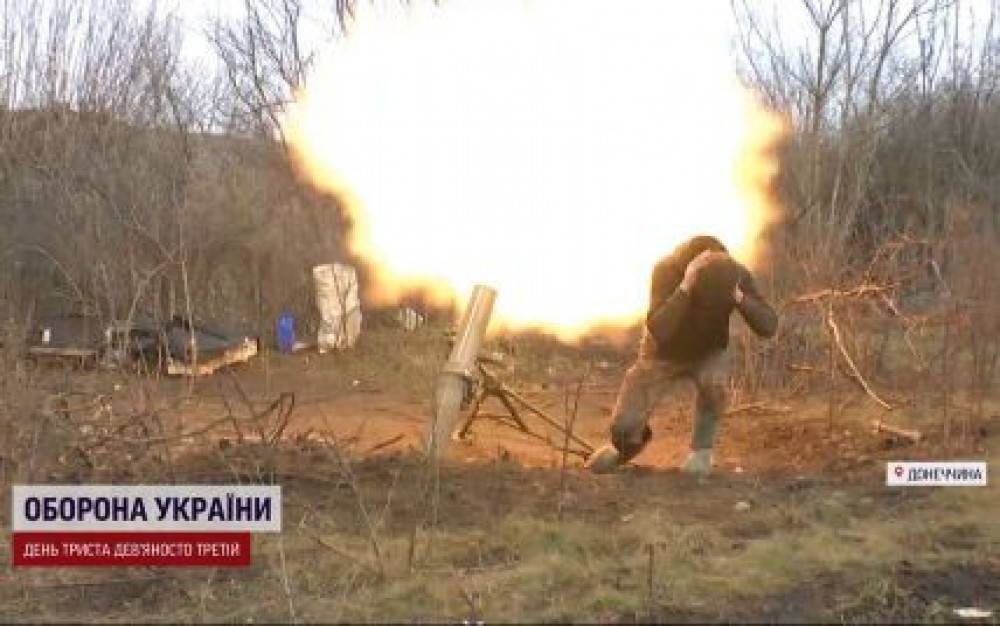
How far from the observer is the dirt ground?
5176 millimetres

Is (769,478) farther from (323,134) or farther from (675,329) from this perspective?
(323,134)

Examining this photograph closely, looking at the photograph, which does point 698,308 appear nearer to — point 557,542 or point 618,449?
point 618,449

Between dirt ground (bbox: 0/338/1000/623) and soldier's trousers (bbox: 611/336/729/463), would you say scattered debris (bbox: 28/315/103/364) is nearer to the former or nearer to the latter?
dirt ground (bbox: 0/338/1000/623)

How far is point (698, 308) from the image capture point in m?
8.63

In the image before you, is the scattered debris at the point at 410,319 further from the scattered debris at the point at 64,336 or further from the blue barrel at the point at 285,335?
the scattered debris at the point at 64,336

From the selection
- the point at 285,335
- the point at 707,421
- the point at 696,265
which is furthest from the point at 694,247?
the point at 285,335

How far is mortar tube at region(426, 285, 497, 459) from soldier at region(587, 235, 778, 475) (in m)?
1.13

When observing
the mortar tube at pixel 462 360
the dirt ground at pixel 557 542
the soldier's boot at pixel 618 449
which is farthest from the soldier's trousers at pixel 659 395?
the mortar tube at pixel 462 360

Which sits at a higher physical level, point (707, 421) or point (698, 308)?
point (698, 308)

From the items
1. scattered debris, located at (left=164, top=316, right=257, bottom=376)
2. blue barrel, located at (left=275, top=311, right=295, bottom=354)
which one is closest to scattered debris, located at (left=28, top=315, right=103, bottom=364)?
scattered debris, located at (left=164, top=316, right=257, bottom=376)

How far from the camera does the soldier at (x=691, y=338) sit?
8.51m

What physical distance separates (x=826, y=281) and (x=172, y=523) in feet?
25.8

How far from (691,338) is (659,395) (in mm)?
588

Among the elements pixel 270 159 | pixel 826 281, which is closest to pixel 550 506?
pixel 826 281
